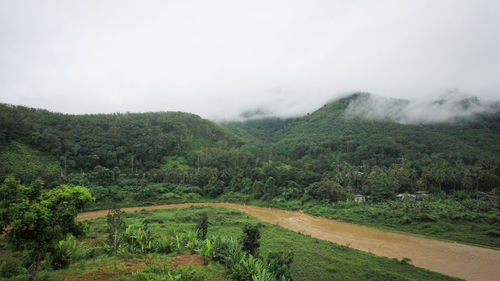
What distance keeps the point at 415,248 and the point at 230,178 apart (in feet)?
153

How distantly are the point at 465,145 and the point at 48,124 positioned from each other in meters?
147

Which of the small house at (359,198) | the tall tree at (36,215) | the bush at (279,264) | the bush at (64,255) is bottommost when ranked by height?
the small house at (359,198)

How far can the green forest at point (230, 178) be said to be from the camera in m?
10.4

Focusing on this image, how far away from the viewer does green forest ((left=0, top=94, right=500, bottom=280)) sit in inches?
408

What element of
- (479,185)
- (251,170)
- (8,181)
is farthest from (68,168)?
(479,185)

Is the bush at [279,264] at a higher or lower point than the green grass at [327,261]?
higher

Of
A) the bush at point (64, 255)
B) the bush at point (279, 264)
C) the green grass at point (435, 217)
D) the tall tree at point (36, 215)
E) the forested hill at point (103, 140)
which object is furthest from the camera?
the forested hill at point (103, 140)

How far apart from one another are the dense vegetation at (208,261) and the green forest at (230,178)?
199 millimetres

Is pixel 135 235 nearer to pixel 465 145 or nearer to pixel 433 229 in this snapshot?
pixel 433 229

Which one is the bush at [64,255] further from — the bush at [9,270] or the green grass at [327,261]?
the green grass at [327,261]

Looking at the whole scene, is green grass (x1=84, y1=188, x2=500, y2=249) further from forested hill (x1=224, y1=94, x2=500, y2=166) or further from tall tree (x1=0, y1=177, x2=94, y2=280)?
tall tree (x1=0, y1=177, x2=94, y2=280)

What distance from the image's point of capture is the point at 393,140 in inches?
3492

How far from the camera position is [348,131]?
359ft

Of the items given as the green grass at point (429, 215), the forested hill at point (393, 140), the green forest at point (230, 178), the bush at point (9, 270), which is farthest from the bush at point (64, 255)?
the forested hill at point (393, 140)
